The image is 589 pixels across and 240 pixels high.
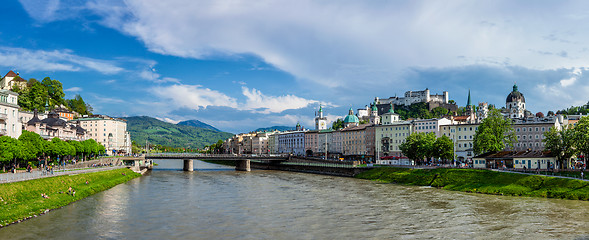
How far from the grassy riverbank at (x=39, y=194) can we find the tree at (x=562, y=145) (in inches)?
2583

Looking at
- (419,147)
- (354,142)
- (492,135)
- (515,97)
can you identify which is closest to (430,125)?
(354,142)

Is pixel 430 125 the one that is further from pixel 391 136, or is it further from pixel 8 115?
pixel 8 115

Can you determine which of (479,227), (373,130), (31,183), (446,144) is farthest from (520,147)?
(31,183)

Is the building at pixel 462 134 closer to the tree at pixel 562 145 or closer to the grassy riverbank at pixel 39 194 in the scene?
the tree at pixel 562 145

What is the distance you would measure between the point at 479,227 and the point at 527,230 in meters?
3.57

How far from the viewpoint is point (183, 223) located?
3869cm

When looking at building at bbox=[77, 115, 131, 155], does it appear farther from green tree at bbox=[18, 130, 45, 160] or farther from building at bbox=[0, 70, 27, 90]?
green tree at bbox=[18, 130, 45, 160]

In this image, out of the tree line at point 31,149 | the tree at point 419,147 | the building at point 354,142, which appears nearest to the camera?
the tree line at point 31,149

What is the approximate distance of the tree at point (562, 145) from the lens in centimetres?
6391

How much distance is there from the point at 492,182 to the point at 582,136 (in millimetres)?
13557

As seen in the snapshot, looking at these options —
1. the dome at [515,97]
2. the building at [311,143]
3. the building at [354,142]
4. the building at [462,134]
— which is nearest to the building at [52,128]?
the building at [354,142]

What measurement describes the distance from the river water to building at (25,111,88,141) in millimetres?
47879

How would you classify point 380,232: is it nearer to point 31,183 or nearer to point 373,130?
point 31,183

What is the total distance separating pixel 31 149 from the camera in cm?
6762
